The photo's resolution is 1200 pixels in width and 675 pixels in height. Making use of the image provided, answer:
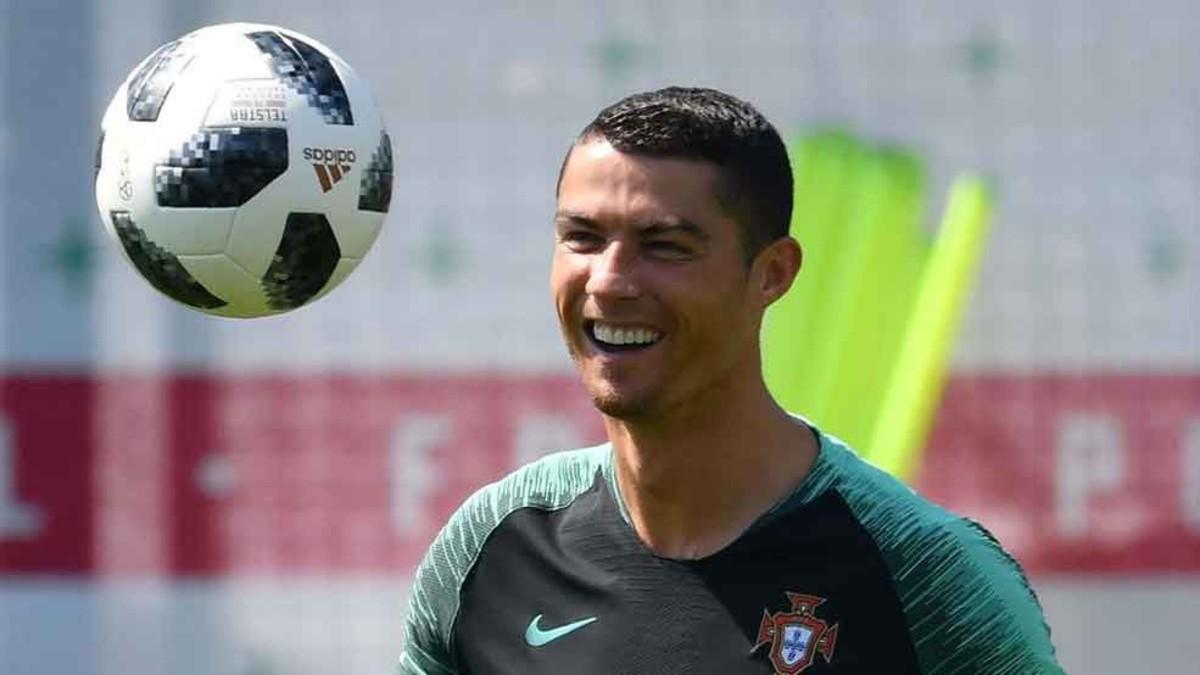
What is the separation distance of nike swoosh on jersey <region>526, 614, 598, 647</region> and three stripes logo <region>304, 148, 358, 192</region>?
76 cm

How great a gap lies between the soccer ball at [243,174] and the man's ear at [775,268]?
742 mm

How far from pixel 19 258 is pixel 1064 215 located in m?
2.90

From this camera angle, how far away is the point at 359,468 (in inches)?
249

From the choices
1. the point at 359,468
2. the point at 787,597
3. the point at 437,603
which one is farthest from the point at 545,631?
the point at 359,468

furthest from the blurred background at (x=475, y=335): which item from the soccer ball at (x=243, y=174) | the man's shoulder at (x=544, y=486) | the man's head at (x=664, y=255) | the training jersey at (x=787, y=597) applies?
the man's head at (x=664, y=255)

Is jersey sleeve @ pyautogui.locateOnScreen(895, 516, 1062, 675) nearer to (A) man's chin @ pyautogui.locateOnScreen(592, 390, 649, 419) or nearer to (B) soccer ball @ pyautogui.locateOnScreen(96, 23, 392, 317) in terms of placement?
(A) man's chin @ pyautogui.locateOnScreen(592, 390, 649, 419)

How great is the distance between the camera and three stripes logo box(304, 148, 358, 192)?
A: 3.29 metres

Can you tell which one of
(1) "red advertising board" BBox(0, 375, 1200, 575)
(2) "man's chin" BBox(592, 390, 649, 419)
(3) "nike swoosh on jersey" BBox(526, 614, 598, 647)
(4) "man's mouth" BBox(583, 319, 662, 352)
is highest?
(4) "man's mouth" BBox(583, 319, 662, 352)

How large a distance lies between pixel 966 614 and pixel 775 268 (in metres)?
0.49

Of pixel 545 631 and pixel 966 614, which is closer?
pixel 966 614

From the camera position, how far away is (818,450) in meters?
2.90

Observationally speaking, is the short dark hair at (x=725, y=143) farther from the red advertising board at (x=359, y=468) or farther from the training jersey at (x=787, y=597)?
the red advertising board at (x=359, y=468)

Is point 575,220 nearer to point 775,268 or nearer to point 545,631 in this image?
point 775,268

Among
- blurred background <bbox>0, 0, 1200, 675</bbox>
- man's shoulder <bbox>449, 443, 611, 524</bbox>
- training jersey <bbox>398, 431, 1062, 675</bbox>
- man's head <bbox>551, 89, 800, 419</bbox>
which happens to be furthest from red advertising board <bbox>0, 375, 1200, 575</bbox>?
man's head <bbox>551, 89, 800, 419</bbox>
